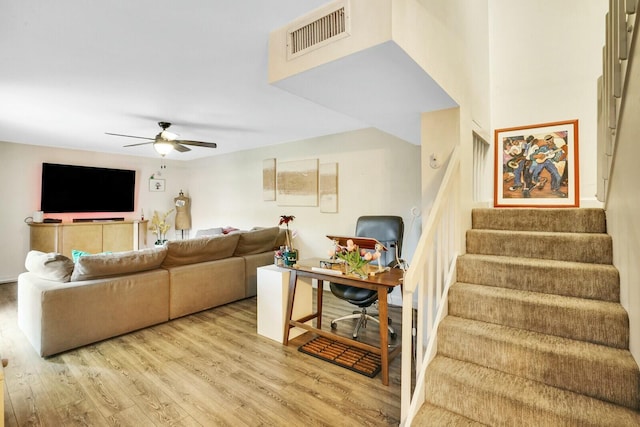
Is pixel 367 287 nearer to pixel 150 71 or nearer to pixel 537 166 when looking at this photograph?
pixel 537 166

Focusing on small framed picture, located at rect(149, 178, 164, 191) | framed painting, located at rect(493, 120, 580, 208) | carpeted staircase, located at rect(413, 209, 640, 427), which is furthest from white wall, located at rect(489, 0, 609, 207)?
small framed picture, located at rect(149, 178, 164, 191)

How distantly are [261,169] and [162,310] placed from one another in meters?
3.14

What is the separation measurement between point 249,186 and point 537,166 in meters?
4.57

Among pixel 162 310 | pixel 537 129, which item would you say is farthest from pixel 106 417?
pixel 537 129

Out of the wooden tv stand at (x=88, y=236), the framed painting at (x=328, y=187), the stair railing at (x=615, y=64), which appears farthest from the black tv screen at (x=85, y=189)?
the stair railing at (x=615, y=64)

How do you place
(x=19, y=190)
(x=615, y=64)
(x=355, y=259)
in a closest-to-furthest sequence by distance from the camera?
(x=615, y=64) < (x=355, y=259) < (x=19, y=190)

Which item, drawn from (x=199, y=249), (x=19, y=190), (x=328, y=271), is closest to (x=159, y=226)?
(x=19, y=190)

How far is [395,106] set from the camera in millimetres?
2400

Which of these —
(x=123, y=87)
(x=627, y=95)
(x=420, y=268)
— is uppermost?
(x=123, y=87)

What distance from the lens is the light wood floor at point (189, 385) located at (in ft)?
6.14

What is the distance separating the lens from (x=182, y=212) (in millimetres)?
7098

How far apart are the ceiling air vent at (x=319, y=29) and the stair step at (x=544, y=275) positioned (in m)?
1.69

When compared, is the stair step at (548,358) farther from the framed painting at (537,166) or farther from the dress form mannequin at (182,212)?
the dress form mannequin at (182,212)

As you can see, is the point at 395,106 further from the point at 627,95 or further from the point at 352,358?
the point at 352,358
